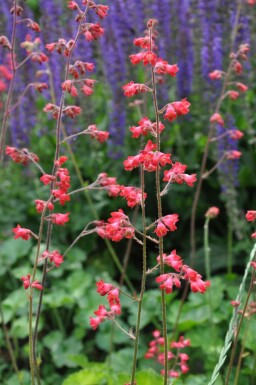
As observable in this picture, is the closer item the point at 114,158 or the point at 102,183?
the point at 102,183

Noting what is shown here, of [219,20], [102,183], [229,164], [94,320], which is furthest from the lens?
[219,20]

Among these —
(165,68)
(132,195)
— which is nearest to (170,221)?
(132,195)

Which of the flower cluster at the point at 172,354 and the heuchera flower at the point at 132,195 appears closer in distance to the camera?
the heuchera flower at the point at 132,195

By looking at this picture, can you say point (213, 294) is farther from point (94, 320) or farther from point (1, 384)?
point (94, 320)

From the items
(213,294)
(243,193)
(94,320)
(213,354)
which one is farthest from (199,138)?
(94,320)

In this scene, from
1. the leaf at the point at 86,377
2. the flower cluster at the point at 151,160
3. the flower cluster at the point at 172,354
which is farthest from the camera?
the leaf at the point at 86,377

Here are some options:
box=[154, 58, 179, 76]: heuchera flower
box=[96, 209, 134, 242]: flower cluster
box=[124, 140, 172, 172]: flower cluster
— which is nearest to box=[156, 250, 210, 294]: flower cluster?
box=[96, 209, 134, 242]: flower cluster

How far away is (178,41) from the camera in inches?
175

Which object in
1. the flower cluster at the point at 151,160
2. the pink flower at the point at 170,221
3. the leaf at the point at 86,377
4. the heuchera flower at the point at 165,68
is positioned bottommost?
the leaf at the point at 86,377

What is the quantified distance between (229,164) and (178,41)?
120 cm

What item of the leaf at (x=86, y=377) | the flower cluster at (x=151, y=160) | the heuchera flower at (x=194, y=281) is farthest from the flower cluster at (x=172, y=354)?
the flower cluster at (x=151, y=160)

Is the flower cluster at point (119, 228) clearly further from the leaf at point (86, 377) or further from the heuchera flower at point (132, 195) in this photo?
the leaf at point (86, 377)

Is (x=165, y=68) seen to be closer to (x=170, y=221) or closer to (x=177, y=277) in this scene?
(x=170, y=221)

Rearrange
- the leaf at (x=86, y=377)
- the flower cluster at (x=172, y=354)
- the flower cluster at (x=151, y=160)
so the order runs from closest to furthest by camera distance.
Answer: the flower cluster at (x=151, y=160)
the flower cluster at (x=172, y=354)
the leaf at (x=86, y=377)
